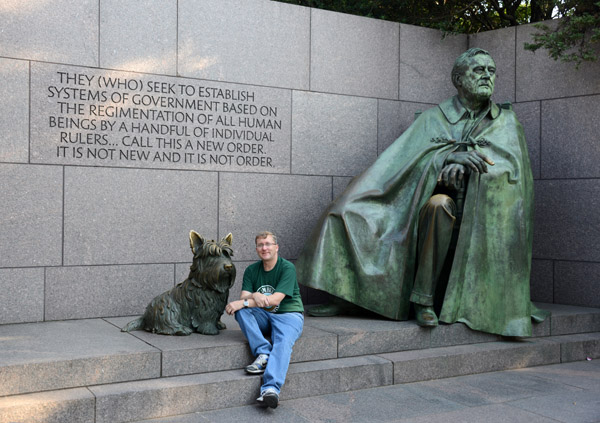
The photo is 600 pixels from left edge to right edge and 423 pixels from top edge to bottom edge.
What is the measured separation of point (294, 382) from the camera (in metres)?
5.05

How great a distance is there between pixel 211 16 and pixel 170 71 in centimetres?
Result: 74

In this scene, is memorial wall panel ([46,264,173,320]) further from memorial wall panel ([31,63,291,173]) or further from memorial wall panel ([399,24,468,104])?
memorial wall panel ([399,24,468,104])

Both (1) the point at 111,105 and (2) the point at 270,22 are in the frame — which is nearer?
(1) the point at 111,105

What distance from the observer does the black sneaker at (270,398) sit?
15.1 feet

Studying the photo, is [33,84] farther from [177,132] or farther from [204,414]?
[204,414]

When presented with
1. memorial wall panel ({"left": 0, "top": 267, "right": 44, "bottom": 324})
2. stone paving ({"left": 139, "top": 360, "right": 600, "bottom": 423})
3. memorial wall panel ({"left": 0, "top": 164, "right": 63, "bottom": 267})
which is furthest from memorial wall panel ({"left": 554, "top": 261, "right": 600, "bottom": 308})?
memorial wall panel ({"left": 0, "top": 267, "right": 44, "bottom": 324})

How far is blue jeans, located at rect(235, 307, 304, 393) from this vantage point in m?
4.79

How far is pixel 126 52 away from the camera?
662cm

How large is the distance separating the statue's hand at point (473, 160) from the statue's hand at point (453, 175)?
50 millimetres

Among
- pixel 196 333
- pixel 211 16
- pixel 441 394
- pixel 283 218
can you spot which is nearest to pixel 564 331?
pixel 441 394

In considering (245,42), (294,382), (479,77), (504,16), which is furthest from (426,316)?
(504,16)

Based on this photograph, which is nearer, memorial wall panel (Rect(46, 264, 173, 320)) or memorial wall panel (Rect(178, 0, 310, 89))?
memorial wall panel (Rect(46, 264, 173, 320))

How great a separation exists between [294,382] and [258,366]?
12.7 inches

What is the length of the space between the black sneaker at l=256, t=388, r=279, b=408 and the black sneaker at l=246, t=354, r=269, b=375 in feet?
0.87
